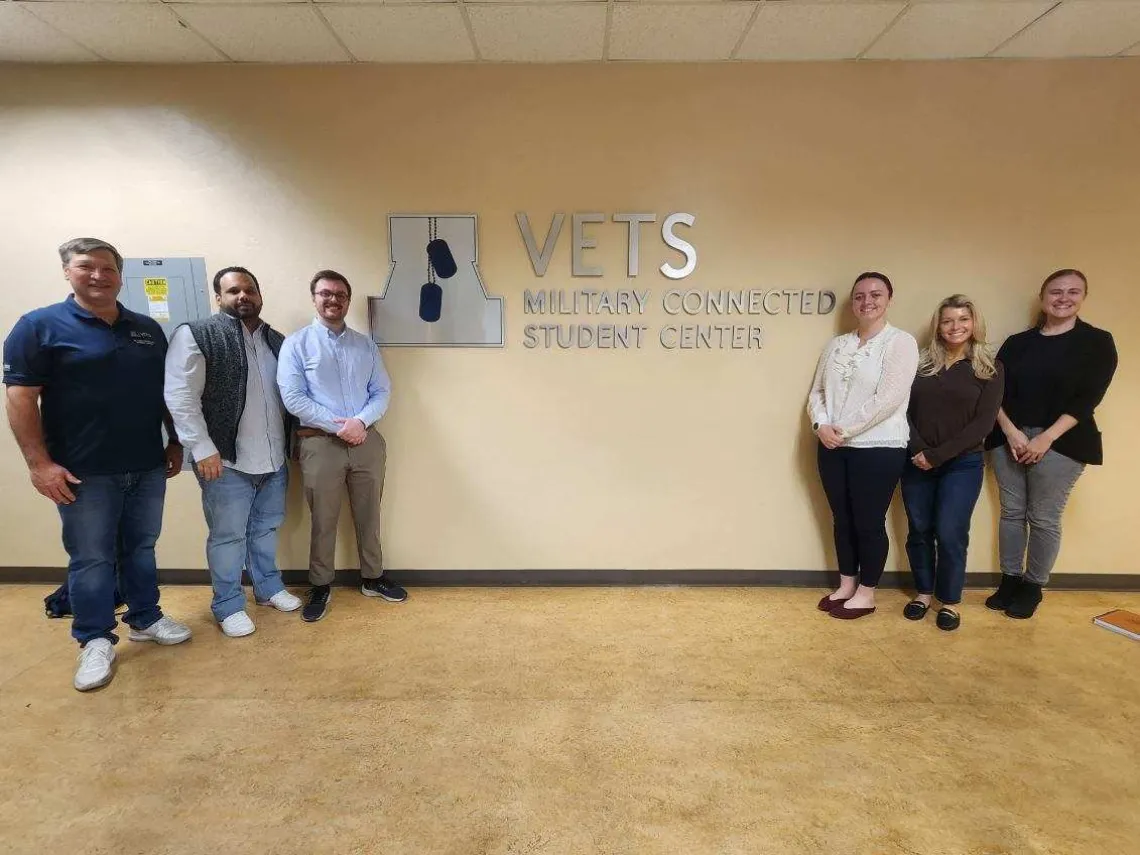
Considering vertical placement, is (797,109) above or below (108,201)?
above

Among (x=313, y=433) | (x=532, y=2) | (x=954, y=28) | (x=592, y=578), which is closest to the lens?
(x=532, y=2)

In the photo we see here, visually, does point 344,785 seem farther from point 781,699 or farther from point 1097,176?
point 1097,176

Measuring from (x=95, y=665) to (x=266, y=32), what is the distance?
2.90 m

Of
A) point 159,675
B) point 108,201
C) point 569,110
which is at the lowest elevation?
point 159,675

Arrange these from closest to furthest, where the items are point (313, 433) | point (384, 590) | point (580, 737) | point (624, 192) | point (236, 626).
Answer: point (580, 737), point (236, 626), point (313, 433), point (624, 192), point (384, 590)

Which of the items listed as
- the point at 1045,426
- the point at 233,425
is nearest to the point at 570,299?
the point at 233,425

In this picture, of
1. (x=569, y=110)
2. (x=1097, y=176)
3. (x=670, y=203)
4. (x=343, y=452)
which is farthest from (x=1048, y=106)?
(x=343, y=452)

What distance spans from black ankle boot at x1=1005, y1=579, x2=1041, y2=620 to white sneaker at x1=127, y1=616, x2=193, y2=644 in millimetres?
4132

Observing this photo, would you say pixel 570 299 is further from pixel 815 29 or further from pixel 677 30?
pixel 815 29

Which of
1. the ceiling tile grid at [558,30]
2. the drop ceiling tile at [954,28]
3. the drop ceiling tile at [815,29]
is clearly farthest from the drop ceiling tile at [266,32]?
the drop ceiling tile at [954,28]

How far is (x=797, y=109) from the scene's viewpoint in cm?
274

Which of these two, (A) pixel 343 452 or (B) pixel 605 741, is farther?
(A) pixel 343 452

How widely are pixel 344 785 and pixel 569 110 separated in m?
3.06

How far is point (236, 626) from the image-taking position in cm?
257
